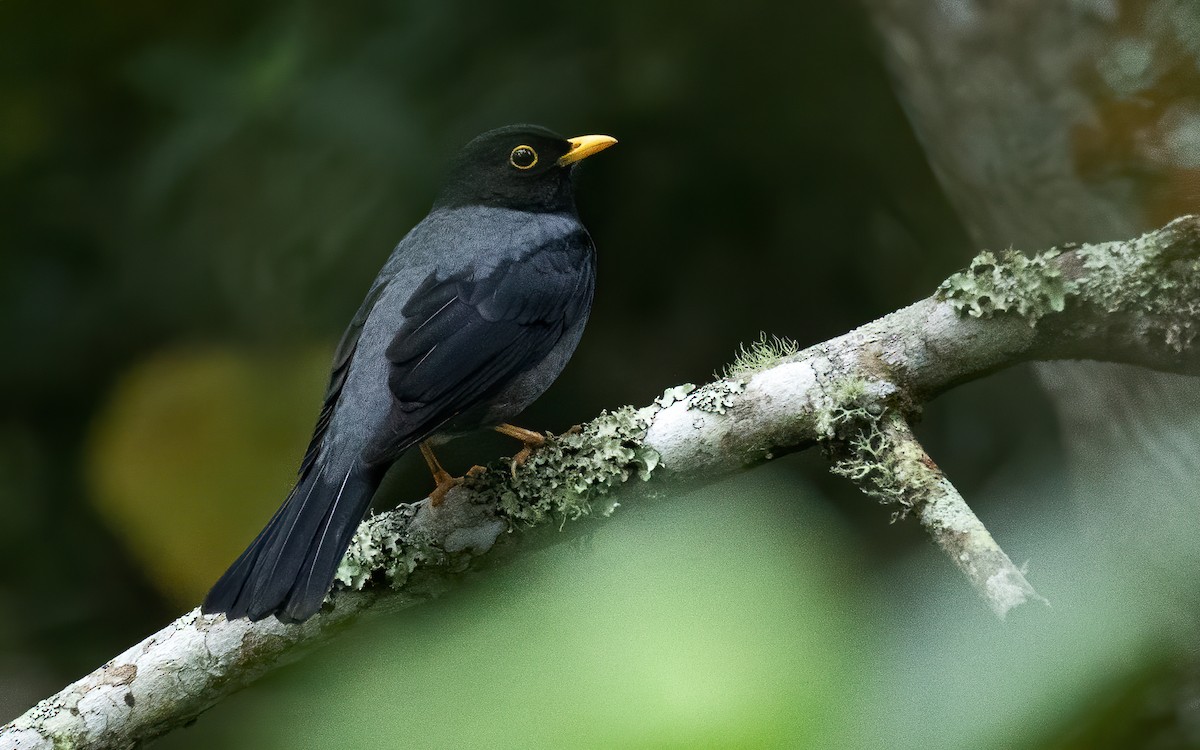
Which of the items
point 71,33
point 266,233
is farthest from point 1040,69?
point 71,33

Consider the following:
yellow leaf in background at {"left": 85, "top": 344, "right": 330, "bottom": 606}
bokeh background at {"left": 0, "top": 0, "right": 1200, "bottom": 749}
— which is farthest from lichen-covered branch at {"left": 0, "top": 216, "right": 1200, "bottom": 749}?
yellow leaf in background at {"left": 85, "top": 344, "right": 330, "bottom": 606}

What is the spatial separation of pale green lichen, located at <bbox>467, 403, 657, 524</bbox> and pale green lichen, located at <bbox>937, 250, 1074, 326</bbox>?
869 mm

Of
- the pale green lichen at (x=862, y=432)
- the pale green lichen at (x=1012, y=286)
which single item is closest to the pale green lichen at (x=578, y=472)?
the pale green lichen at (x=862, y=432)

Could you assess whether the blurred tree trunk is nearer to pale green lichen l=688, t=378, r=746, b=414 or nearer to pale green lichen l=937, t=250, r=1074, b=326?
pale green lichen l=937, t=250, r=1074, b=326

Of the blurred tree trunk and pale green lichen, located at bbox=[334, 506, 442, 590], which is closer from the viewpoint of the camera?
the blurred tree trunk

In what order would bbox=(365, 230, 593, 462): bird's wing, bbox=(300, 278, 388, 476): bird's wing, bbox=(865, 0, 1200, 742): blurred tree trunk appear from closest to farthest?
bbox=(865, 0, 1200, 742): blurred tree trunk
bbox=(365, 230, 593, 462): bird's wing
bbox=(300, 278, 388, 476): bird's wing

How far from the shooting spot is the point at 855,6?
426 cm

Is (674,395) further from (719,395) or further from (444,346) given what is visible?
(444,346)

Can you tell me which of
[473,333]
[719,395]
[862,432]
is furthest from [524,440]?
[862,432]

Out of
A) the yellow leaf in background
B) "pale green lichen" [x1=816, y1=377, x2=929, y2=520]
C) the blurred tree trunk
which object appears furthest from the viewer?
the yellow leaf in background

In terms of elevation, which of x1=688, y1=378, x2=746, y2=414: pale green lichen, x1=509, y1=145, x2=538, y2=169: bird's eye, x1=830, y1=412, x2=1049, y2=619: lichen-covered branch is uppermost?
x1=509, y1=145, x2=538, y2=169: bird's eye

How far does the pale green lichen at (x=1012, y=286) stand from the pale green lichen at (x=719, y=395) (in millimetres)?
585

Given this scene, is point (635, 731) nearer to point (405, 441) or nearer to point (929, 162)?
point (405, 441)

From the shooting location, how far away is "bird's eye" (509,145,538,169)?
4070mm
